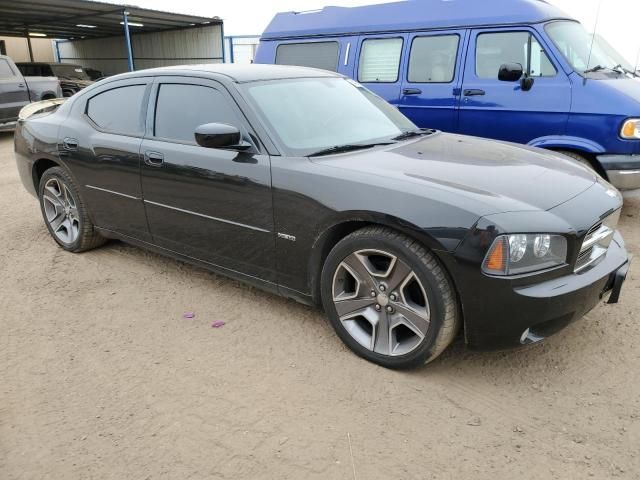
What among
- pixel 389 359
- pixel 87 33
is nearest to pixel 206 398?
pixel 389 359

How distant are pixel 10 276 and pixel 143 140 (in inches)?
62.9

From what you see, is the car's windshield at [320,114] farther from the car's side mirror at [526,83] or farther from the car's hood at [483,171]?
the car's side mirror at [526,83]

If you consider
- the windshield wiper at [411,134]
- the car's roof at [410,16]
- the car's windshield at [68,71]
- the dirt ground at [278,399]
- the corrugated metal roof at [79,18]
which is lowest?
the dirt ground at [278,399]

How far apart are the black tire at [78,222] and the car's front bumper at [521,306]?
3.32 meters

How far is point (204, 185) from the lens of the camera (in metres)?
3.31

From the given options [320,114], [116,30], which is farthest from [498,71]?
[116,30]

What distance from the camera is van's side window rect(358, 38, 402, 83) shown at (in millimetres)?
6258

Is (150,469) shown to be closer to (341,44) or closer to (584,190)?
(584,190)

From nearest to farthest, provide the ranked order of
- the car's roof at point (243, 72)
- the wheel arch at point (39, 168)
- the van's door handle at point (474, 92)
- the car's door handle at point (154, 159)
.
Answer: the car's roof at point (243, 72) → the car's door handle at point (154, 159) → the wheel arch at point (39, 168) → the van's door handle at point (474, 92)

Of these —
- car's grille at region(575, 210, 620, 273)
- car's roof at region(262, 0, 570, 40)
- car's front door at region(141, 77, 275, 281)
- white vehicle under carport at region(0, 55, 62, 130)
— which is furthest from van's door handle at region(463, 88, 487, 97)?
white vehicle under carport at region(0, 55, 62, 130)

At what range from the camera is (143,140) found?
3703mm

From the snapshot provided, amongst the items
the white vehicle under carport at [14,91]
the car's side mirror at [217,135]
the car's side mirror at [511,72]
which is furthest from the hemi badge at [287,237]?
the white vehicle under carport at [14,91]

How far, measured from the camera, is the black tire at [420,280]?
8.18ft

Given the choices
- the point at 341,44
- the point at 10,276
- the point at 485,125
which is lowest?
the point at 10,276
